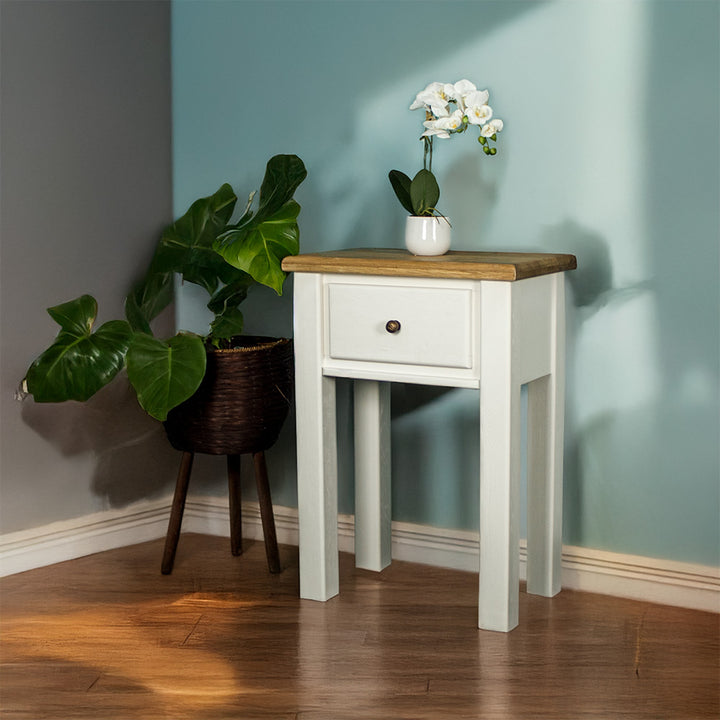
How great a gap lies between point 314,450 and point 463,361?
1.34 feet

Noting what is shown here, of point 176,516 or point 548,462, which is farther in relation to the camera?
point 176,516

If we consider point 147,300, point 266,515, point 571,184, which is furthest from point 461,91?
point 266,515

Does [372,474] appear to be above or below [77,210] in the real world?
below

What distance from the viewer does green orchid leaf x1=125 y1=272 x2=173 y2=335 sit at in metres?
2.52

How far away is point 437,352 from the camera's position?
2082mm

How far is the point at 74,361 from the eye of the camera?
2.27 m

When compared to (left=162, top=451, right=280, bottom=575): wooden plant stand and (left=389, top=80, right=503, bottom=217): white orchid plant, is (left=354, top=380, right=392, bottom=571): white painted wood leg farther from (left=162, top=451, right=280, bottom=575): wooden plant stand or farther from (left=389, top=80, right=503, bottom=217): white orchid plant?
(left=389, top=80, right=503, bottom=217): white orchid plant

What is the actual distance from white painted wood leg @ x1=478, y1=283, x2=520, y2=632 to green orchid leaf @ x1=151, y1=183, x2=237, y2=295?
80 cm

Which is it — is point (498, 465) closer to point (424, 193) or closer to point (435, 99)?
point (424, 193)

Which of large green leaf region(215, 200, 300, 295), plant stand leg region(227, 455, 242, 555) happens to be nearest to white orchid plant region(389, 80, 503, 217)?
large green leaf region(215, 200, 300, 295)

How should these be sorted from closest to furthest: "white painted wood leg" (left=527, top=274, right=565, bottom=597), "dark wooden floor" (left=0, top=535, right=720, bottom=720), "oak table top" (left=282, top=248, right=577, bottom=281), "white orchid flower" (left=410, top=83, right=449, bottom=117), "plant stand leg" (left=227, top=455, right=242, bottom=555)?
1. "dark wooden floor" (left=0, top=535, right=720, bottom=720)
2. "oak table top" (left=282, top=248, right=577, bottom=281)
3. "white orchid flower" (left=410, top=83, right=449, bottom=117)
4. "white painted wood leg" (left=527, top=274, right=565, bottom=597)
5. "plant stand leg" (left=227, top=455, right=242, bottom=555)

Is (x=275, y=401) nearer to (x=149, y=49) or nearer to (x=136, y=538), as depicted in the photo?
(x=136, y=538)

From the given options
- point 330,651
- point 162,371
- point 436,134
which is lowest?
point 330,651

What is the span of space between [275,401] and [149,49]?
100 centimetres
